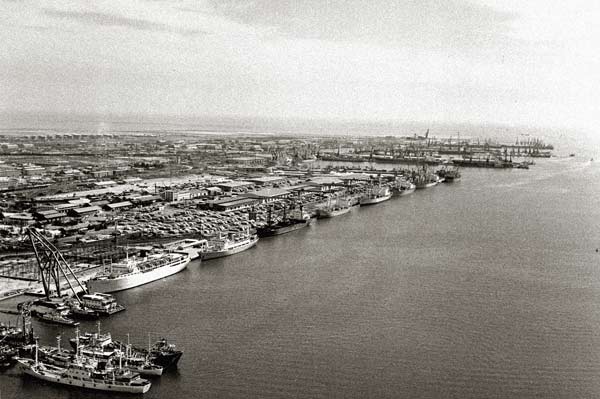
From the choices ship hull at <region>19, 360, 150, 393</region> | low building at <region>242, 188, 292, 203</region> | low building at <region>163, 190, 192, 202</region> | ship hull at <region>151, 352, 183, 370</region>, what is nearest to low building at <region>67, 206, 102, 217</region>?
low building at <region>163, 190, 192, 202</region>

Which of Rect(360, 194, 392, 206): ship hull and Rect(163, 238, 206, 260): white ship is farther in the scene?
Rect(360, 194, 392, 206): ship hull

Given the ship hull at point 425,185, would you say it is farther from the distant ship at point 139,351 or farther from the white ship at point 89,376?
the white ship at point 89,376

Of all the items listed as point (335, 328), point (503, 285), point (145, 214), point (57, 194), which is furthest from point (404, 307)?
point (57, 194)

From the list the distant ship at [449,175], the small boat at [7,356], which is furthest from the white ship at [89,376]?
the distant ship at [449,175]

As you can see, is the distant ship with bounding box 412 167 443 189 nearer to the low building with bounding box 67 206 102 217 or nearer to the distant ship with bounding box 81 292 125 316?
the low building with bounding box 67 206 102 217

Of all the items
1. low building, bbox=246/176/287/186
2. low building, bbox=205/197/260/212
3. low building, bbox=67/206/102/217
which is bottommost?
low building, bbox=67/206/102/217

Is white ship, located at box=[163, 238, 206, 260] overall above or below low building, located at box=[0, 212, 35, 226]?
below

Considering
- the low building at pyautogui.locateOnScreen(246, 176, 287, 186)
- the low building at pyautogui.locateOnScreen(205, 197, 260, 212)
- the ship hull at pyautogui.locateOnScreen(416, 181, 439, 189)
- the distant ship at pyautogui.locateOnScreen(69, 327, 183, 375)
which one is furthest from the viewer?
the ship hull at pyautogui.locateOnScreen(416, 181, 439, 189)

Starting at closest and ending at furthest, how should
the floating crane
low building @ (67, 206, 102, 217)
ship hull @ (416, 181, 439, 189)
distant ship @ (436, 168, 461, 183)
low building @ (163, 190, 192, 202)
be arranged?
1. the floating crane
2. low building @ (67, 206, 102, 217)
3. low building @ (163, 190, 192, 202)
4. ship hull @ (416, 181, 439, 189)
5. distant ship @ (436, 168, 461, 183)
